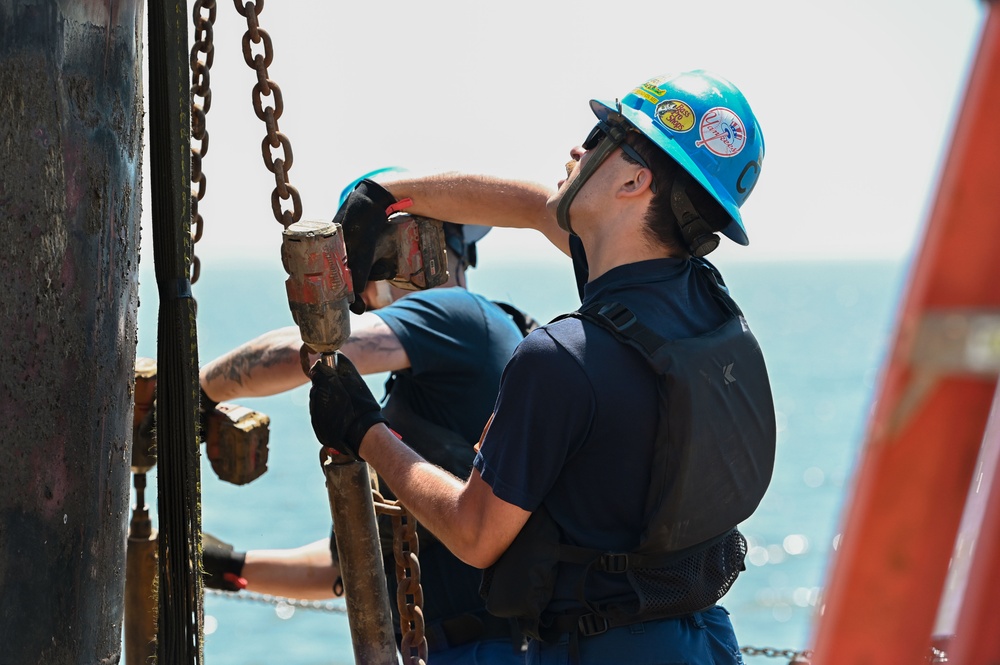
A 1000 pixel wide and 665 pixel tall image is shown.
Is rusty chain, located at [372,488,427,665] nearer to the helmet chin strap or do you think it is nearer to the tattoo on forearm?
the tattoo on forearm

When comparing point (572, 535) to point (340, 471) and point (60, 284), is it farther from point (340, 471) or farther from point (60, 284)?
point (60, 284)

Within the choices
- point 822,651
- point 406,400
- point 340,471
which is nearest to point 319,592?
point 406,400

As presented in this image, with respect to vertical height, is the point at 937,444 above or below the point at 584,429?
below

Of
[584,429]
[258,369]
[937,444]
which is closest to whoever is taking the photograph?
[937,444]

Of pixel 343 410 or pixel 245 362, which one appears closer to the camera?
pixel 343 410

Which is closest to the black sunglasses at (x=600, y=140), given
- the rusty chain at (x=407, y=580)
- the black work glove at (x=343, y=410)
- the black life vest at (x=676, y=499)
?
the black life vest at (x=676, y=499)

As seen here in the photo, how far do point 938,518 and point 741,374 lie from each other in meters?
1.84

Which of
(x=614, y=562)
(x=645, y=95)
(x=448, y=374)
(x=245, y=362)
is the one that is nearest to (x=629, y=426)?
(x=614, y=562)

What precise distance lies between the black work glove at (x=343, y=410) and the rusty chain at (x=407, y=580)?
0.39 m

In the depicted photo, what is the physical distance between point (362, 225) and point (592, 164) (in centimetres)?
90

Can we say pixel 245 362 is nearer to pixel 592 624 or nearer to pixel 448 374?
pixel 448 374

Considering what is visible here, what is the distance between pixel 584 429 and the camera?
2.75 metres

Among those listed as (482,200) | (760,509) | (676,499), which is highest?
(760,509)

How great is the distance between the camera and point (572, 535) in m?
2.85
